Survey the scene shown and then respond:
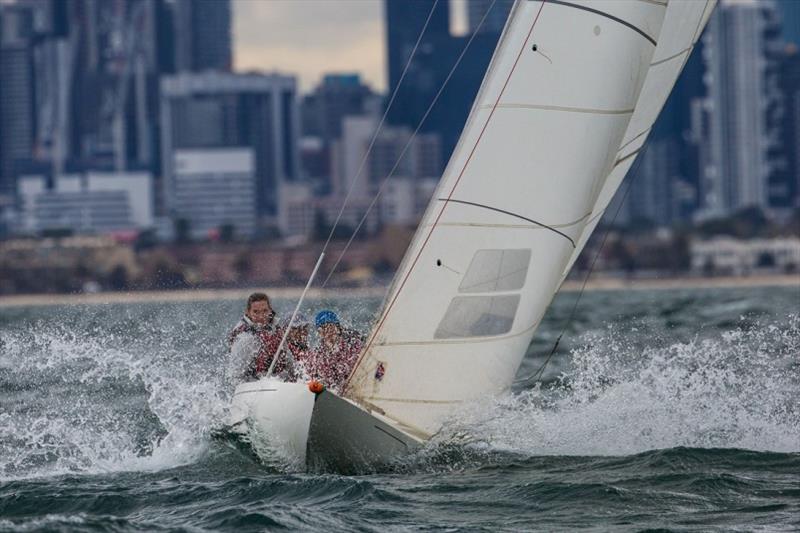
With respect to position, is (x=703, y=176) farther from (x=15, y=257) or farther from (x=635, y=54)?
(x=635, y=54)

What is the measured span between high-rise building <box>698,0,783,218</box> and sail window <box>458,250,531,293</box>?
15241 centimetres

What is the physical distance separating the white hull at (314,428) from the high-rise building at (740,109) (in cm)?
15271

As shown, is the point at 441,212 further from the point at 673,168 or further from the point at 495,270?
the point at 673,168

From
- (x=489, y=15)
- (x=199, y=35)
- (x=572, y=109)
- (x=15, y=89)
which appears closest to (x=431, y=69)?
(x=489, y=15)

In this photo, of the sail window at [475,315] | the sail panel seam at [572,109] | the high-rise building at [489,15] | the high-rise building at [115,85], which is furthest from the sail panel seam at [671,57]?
the high-rise building at [115,85]

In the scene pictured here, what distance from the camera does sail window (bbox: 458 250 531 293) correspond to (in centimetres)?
1195

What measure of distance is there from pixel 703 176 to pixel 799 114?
12394mm

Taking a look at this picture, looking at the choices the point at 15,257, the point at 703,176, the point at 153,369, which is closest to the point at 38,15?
the point at 703,176

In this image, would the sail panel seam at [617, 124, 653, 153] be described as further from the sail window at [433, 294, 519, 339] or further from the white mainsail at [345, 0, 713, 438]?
the sail window at [433, 294, 519, 339]

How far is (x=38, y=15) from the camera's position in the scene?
7628 inches

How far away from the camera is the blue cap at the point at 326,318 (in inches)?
486

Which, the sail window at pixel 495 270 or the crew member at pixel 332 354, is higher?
the sail window at pixel 495 270

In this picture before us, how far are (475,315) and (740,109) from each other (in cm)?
16434

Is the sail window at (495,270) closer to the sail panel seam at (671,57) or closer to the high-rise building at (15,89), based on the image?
the sail panel seam at (671,57)
